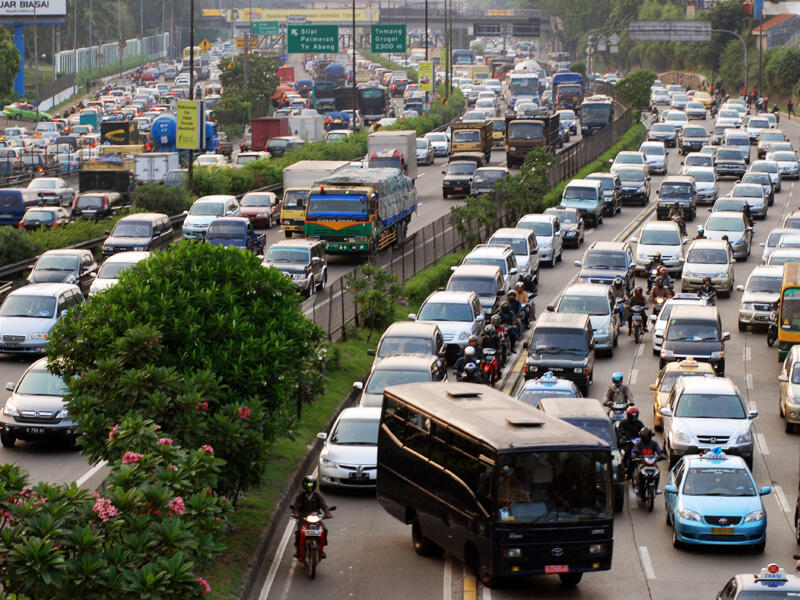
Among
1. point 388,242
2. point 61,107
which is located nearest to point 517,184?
point 388,242

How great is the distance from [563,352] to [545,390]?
5301 millimetres

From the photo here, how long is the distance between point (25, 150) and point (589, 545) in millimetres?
71757

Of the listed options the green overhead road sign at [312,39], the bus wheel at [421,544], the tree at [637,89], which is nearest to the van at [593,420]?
the bus wheel at [421,544]

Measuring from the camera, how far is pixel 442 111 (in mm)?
104875

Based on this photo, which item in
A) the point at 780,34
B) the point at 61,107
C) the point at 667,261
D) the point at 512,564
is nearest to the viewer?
the point at 512,564

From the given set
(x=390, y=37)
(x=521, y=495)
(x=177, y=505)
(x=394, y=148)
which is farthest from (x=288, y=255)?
(x=390, y=37)

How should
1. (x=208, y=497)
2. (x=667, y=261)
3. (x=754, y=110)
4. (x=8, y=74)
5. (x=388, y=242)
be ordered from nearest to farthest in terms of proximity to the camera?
(x=208, y=497), (x=667, y=261), (x=388, y=242), (x=754, y=110), (x=8, y=74)

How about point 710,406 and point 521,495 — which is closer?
point 521,495

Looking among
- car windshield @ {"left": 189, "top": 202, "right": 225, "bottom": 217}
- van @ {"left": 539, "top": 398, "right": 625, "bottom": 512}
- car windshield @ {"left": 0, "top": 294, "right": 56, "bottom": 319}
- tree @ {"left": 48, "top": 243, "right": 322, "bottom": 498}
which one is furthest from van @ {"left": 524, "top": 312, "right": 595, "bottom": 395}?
car windshield @ {"left": 189, "top": 202, "right": 225, "bottom": 217}

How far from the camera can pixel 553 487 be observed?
1866cm

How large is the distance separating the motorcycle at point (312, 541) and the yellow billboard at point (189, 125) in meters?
41.2

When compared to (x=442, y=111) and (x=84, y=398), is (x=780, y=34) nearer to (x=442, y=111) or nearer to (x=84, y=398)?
(x=442, y=111)

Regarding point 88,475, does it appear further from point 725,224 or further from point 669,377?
point 725,224

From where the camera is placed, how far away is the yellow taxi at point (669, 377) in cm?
2967
